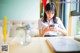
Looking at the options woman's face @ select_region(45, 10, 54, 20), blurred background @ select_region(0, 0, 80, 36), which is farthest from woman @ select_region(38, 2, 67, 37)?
blurred background @ select_region(0, 0, 80, 36)

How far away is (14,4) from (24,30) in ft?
5.90

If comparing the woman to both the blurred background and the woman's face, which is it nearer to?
the woman's face

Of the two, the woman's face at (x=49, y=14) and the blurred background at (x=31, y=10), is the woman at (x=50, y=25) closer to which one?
the woman's face at (x=49, y=14)

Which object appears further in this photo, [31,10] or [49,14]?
[31,10]

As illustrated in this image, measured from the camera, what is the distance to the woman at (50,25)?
1.92 metres

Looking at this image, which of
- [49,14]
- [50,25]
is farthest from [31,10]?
[50,25]

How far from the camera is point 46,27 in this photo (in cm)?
196

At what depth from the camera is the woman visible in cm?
192

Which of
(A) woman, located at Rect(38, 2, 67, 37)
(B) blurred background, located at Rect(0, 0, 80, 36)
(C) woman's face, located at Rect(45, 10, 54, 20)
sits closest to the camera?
(A) woman, located at Rect(38, 2, 67, 37)

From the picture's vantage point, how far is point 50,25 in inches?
78.5

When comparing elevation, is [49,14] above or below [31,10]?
below

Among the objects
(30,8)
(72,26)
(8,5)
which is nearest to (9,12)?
(8,5)

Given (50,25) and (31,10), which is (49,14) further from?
(31,10)

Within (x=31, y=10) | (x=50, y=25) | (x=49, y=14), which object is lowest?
(x=50, y=25)
